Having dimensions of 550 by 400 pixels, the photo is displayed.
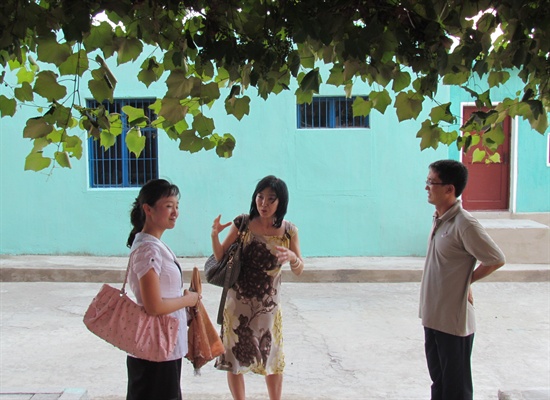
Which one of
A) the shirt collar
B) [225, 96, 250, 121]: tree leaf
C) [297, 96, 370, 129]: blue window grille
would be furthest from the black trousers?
[297, 96, 370, 129]: blue window grille

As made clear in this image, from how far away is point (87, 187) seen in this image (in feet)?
29.9

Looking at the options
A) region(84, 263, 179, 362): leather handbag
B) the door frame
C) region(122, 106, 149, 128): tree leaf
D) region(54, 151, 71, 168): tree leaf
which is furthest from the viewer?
the door frame

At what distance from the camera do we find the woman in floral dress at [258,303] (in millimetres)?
3312

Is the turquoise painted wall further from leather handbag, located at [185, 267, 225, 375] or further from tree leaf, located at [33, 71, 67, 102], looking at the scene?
tree leaf, located at [33, 71, 67, 102]

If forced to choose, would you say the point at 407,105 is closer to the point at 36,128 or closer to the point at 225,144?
the point at 225,144

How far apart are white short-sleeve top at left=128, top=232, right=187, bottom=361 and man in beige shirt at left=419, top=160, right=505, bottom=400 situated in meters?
1.37

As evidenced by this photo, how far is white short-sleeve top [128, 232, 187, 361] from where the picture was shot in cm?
258

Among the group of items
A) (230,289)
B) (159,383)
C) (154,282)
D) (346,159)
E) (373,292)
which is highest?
(346,159)

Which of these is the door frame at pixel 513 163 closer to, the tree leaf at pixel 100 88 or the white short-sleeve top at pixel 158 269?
the white short-sleeve top at pixel 158 269

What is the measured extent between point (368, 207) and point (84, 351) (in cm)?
533

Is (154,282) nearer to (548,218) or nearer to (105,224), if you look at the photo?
(105,224)

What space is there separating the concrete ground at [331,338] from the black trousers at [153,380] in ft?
4.19

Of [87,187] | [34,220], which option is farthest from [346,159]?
[34,220]

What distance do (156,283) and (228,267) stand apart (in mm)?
821
